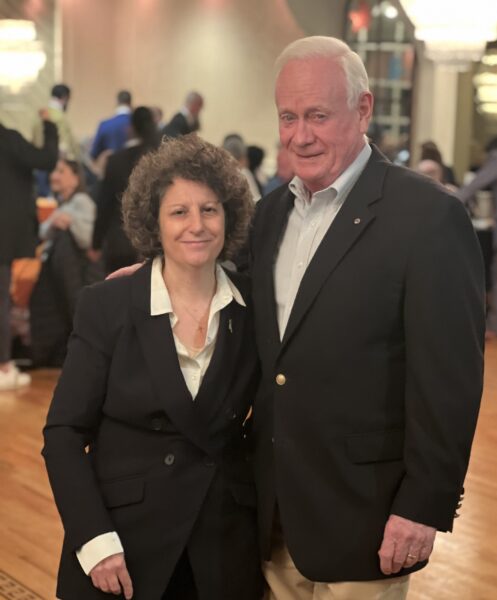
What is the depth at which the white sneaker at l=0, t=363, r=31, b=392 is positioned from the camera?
643cm

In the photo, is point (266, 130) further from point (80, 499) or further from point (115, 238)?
point (80, 499)

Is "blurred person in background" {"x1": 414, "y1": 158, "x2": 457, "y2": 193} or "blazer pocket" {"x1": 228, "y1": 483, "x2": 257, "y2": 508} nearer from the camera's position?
"blazer pocket" {"x1": 228, "y1": 483, "x2": 257, "y2": 508}

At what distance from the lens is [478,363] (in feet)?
7.06

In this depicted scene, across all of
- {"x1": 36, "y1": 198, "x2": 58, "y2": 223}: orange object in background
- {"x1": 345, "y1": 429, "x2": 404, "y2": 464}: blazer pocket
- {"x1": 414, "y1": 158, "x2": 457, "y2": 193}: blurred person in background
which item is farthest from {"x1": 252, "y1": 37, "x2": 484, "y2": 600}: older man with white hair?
{"x1": 36, "y1": 198, "x2": 58, "y2": 223}: orange object in background

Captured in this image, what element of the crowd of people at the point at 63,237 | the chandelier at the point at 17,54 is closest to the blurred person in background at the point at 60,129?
the chandelier at the point at 17,54

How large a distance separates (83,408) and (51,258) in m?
4.54

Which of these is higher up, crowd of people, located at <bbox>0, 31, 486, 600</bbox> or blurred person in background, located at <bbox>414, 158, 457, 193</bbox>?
crowd of people, located at <bbox>0, 31, 486, 600</bbox>

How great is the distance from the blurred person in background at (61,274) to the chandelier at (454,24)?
3.73 metres

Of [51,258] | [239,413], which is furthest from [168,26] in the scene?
[239,413]

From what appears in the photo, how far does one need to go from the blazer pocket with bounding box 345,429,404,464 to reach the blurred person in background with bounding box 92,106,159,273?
3956 mm

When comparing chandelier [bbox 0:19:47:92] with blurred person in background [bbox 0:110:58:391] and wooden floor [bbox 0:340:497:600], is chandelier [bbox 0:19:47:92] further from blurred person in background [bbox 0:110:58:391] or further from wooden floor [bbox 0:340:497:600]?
wooden floor [bbox 0:340:497:600]

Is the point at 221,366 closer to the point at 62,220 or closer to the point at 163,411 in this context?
the point at 163,411

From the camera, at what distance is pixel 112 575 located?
221 cm

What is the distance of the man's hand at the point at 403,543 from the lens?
2146 millimetres
